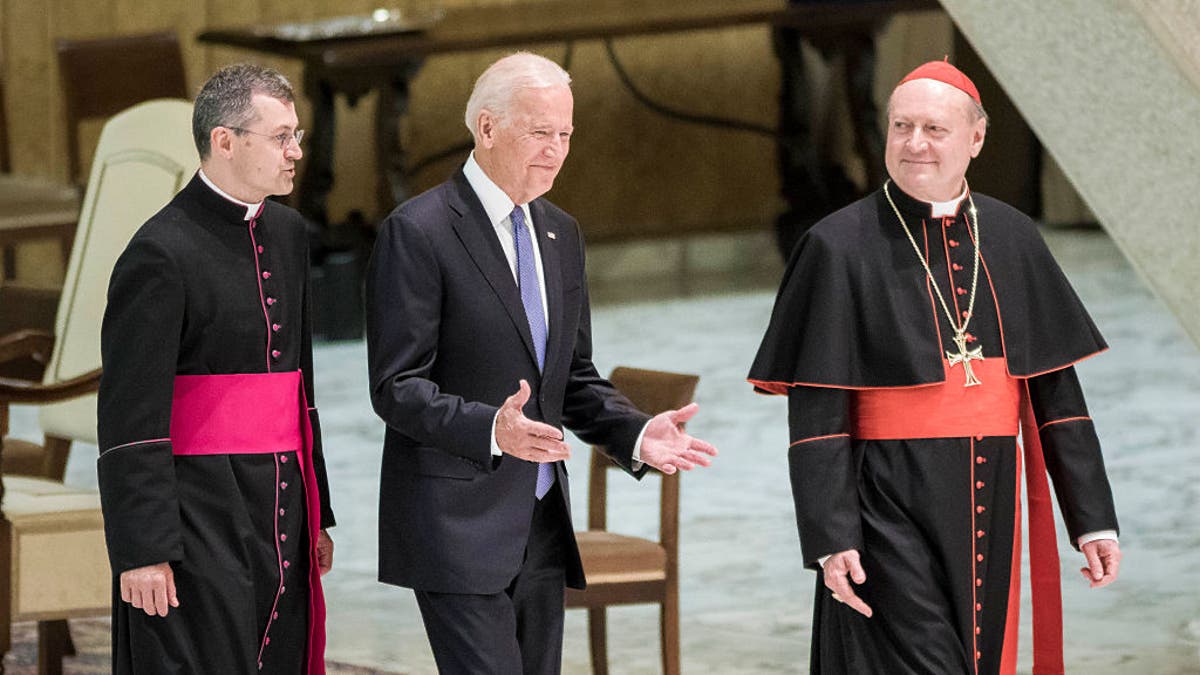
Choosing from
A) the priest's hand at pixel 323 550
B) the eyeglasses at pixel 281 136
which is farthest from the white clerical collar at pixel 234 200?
the priest's hand at pixel 323 550

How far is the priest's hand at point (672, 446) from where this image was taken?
3273 millimetres

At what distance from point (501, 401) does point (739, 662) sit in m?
2.00

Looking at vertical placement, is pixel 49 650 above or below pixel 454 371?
below

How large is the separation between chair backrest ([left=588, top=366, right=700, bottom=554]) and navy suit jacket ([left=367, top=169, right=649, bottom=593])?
1.15 metres

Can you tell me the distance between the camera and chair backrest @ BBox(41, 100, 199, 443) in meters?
5.15

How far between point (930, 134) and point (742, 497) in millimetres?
3333

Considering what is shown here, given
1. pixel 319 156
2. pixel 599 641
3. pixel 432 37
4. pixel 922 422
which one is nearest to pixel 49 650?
pixel 599 641

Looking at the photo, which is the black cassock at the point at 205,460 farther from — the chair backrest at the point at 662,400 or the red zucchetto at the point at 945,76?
the chair backrest at the point at 662,400

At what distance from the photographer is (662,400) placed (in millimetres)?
4605

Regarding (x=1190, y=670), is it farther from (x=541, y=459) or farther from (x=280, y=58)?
(x=280, y=58)

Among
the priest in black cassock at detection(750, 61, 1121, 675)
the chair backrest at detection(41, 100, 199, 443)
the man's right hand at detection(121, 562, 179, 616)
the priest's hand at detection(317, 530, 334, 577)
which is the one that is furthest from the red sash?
the chair backrest at detection(41, 100, 199, 443)

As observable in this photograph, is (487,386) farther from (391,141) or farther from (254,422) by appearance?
(391,141)

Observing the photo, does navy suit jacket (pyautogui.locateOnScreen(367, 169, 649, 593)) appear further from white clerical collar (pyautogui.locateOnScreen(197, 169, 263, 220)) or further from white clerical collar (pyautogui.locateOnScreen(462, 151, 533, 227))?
white clerical collar (pyautogui.locateOnScreen(197, 169, 263, 220))

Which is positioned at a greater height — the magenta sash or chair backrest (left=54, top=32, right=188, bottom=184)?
chair backrest (left=54, top=32, right=188, bottom=184)
